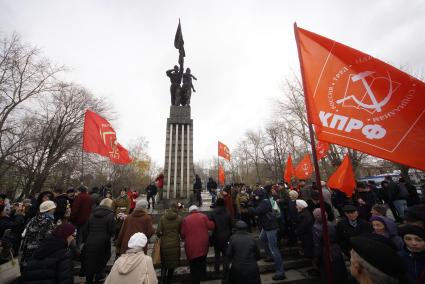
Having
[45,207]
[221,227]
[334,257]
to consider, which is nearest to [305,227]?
[334,257]

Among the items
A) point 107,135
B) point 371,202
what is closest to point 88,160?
point 107,135

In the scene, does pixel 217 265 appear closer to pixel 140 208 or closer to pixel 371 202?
pixel 140 208

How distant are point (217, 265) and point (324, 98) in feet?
15.8

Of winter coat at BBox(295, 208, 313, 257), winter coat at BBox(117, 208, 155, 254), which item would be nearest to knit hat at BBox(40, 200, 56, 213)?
winter coat at BBox(117, 208, 155, 254)

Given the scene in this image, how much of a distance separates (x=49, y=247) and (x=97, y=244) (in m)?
1.71

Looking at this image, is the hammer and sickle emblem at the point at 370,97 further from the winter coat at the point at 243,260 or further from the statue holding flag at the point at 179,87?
the statue holding flag at the point at 179,87

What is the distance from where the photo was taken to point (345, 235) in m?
4.37

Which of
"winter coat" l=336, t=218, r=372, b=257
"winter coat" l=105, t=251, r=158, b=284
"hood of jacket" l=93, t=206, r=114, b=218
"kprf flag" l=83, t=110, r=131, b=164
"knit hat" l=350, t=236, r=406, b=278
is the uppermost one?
"kprf flag" l=83, t=110, r=131, b=164

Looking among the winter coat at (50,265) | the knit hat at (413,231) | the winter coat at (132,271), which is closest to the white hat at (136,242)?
the winter coat at (132,271)

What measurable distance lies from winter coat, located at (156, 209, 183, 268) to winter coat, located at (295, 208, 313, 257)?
10.0ft

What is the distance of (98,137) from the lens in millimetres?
8438

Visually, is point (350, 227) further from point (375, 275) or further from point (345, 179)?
point (375, 275)

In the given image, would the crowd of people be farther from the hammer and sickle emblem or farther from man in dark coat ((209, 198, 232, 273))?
the hammer and sickle emblem

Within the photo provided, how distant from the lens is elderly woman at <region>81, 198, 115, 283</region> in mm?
4602
